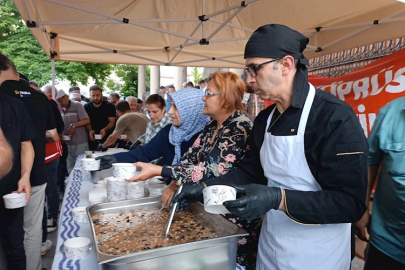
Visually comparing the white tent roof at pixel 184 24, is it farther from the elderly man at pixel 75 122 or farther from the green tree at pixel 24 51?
the green tree at pixel 24 51

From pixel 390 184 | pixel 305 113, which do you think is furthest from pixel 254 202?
pixel 390 184

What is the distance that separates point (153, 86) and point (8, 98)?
33.4ft

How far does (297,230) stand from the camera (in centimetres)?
108

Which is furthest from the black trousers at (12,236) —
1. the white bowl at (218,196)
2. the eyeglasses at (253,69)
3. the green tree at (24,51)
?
the green tree at (24,51)

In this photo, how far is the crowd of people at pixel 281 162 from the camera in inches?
35.3

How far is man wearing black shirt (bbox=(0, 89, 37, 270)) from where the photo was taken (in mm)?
1773

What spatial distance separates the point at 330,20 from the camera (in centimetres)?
313

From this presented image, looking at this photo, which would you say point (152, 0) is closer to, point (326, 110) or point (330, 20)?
point (330, 20)

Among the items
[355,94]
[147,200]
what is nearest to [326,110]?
[147,200]

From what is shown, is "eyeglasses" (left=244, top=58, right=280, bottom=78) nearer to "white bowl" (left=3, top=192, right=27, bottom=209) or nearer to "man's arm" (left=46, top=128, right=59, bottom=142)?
"white bowl" (left=3, top=192, right=27, bottom=209)

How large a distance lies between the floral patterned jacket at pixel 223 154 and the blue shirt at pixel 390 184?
56cm

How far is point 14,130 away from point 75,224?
784 millimetres

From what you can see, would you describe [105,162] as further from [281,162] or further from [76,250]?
[281,162]

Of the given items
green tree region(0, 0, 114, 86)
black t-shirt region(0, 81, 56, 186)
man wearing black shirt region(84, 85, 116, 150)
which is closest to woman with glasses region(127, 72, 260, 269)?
black t-shirt region(0, 81, 56, 186)
